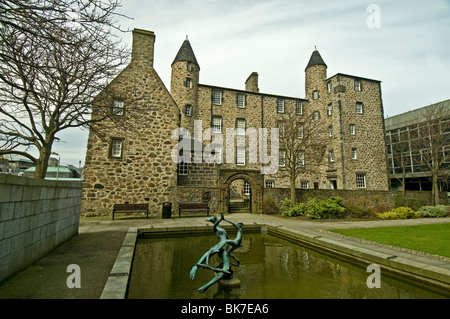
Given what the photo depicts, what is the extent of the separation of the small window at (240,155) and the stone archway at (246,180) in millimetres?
9571

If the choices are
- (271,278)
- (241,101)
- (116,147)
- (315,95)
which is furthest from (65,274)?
(315,95)

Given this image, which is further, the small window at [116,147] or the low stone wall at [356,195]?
the low stone wall at [356,195]

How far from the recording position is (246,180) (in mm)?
18125

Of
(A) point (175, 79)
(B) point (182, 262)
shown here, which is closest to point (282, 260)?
(B) point (182, 262)

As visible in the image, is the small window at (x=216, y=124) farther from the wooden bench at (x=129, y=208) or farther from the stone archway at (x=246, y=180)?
the wooden bench at (x=129, y=208)

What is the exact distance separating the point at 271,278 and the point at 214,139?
23144mm

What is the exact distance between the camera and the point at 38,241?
5.75 metres

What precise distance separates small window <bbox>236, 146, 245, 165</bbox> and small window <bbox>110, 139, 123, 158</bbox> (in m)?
14.8

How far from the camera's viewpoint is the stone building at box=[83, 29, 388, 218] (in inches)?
609

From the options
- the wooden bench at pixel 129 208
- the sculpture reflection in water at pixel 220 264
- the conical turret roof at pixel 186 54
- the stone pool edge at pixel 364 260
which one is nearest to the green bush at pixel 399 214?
the stone pool edge at pixel 364 260

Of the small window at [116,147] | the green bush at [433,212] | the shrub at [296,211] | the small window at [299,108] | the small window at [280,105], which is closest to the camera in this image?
the small window at [116,147]

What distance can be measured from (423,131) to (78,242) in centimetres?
3258

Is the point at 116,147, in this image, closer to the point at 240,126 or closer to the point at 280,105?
the point at 240,126

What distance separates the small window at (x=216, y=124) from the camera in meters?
27.6
